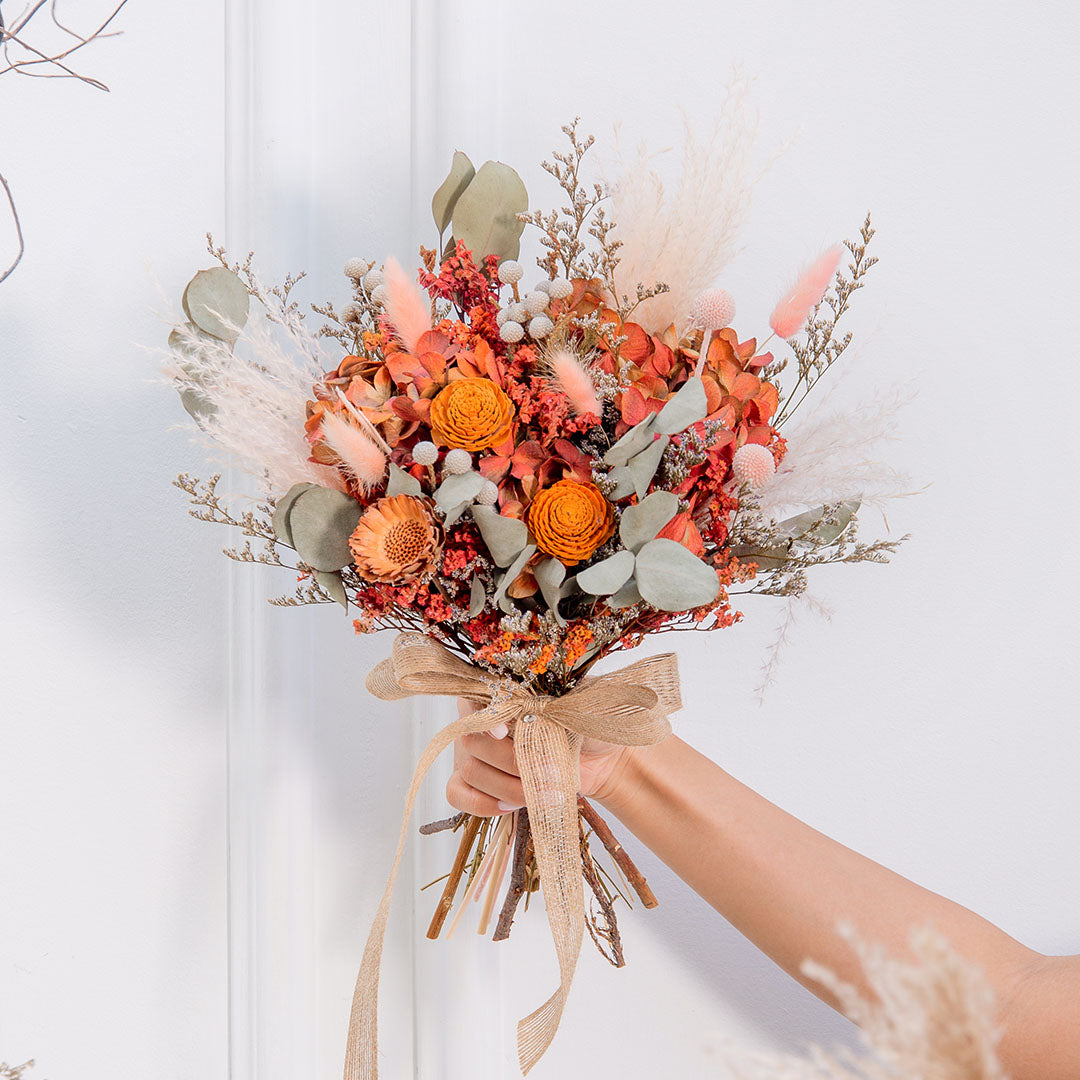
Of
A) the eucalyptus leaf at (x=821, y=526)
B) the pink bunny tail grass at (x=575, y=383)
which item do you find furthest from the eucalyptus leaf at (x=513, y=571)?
the eucalyptus leaf at (x=821, y=526)

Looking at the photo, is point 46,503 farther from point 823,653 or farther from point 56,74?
point 823,653

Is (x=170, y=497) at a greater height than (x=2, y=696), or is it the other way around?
(x=170, y=497)

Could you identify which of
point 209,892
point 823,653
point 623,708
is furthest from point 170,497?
point 823,653

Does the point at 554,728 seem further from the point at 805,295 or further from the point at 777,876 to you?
the point at 805,295

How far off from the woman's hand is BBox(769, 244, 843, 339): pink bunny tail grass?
1.40ft

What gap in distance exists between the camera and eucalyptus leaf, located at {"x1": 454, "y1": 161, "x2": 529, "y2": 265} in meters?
0.81

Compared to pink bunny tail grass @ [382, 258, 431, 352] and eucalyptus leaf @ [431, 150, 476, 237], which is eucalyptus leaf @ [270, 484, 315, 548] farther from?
eucalyptus leaf @ [431, 150, 476, 237]

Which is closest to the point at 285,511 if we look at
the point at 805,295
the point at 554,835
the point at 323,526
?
the point at 323,526

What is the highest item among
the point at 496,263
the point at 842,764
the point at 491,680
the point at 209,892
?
the point at 496,263

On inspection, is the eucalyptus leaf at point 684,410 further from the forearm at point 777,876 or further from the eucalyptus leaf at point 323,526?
the forearm at point 777,876

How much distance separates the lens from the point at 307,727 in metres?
1.09

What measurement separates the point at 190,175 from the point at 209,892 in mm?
851

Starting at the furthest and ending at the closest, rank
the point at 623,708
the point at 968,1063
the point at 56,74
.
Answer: the point at 56,74
the point at 623,708
the point at 968,1063

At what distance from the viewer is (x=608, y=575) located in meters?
0.68
